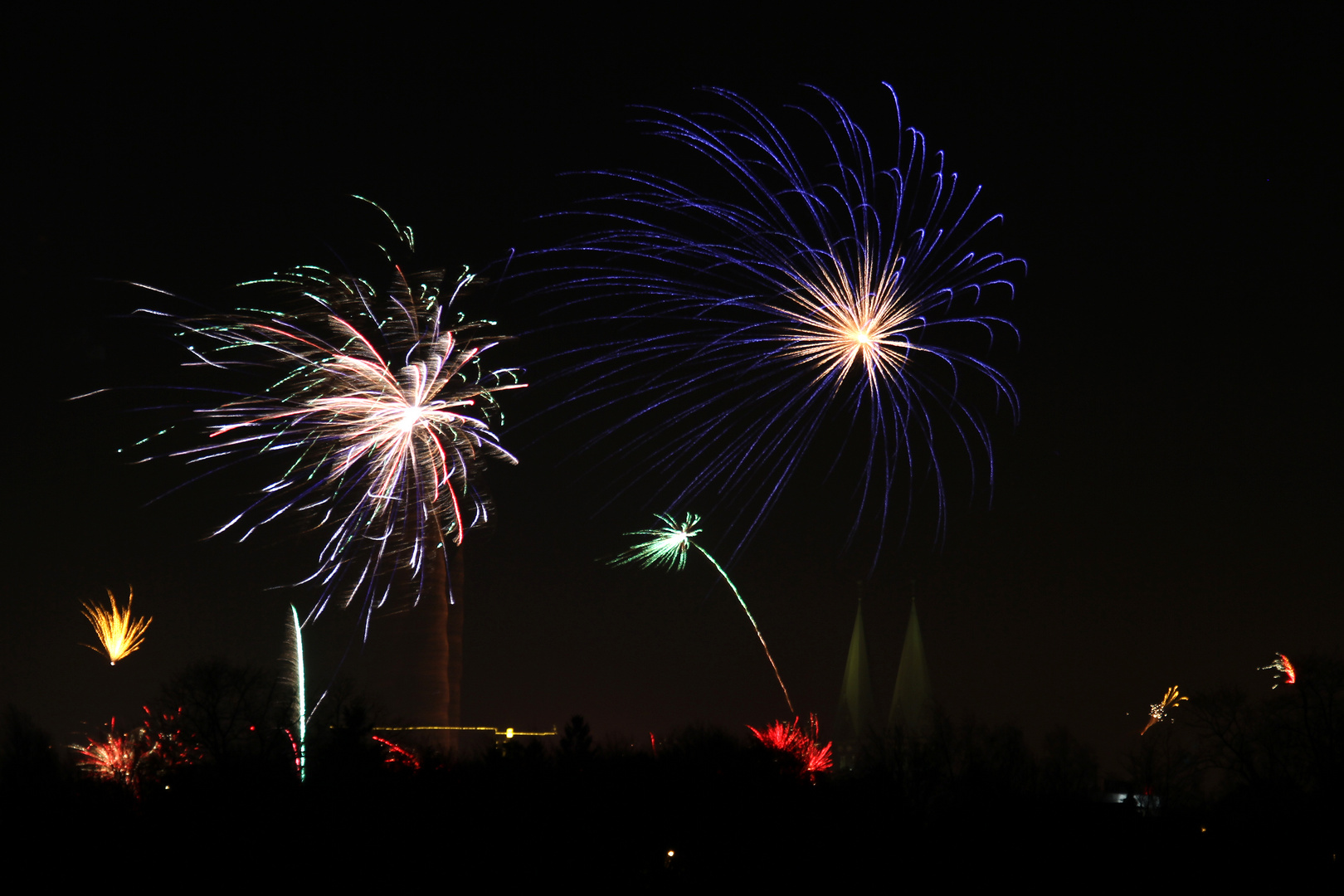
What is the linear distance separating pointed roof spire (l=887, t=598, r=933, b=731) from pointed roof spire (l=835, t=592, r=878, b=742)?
3401 millimetres

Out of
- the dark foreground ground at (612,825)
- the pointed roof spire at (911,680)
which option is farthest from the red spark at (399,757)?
the pointed roof spire at (911,680)

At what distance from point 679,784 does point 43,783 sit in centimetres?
3424

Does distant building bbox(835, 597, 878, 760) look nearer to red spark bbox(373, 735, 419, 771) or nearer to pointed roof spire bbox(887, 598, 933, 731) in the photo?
pointed roof spire bbox(887, 598, 933, 731)

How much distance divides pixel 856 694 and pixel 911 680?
8.65 meters

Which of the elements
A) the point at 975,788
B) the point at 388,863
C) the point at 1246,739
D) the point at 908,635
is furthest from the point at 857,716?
the point at 388,863

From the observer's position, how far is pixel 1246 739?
62438mm

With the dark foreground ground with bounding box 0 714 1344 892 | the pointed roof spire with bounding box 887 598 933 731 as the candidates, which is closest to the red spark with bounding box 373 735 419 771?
the dark foreground ground with bounding box 0 714 1344 892

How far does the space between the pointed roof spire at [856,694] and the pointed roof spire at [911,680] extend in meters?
3.40

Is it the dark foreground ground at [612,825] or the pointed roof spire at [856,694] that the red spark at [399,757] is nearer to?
the dark foreground ground at [612,825]

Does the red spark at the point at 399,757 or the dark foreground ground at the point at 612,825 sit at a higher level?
the red spark at the point at 399,757

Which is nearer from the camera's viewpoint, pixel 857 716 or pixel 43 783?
pixel 43 783

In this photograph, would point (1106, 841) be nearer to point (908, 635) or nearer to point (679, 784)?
point (679, 784)

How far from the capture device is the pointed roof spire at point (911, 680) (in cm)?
15350

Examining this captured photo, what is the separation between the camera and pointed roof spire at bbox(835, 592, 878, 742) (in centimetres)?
15862
